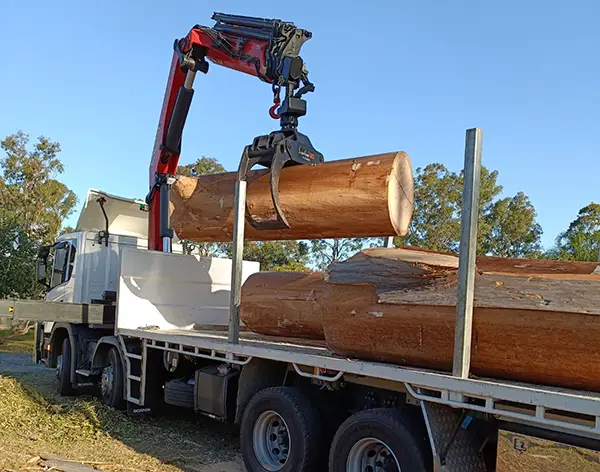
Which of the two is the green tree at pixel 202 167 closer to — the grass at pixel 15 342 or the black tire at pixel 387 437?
the grass at pixel 15 342

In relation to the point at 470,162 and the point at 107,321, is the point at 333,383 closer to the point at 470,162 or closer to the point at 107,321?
the point at 470,162

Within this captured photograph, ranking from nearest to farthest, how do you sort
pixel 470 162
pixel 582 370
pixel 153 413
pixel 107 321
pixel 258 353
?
pixel 582 370 < pixel 470 162 < pixel 258 353 < pixel 153 413 < pixel 107 321

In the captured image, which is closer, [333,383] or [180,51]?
[333,383]

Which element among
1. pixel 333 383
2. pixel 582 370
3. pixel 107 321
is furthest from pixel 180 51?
pixel 582 370

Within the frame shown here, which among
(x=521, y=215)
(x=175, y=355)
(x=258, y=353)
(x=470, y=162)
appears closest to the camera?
(x=470, y=162)

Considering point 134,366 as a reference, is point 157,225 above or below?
above

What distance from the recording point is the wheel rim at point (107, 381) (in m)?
8.30

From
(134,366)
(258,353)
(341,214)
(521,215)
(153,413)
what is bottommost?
(153,413)

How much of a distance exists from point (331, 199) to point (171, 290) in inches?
142

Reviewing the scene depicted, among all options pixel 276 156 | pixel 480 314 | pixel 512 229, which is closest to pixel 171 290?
pixel 276 156

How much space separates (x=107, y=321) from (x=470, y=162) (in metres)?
6.33

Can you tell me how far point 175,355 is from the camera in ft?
23.4

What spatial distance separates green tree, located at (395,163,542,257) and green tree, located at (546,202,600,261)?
1.24 m

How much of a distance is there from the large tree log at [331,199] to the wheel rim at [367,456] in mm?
1838
